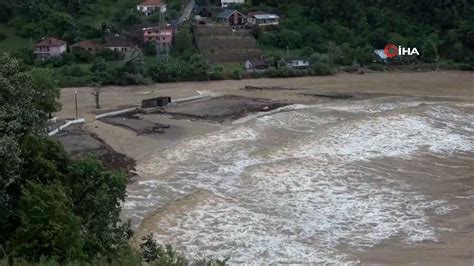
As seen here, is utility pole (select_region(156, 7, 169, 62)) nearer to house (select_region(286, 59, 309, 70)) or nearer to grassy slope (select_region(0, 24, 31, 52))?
house (select_region(286, 59, 309, 70))

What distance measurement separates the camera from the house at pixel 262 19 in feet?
182

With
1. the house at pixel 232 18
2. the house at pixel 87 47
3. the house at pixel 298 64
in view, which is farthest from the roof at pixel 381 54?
the house at pixel 87 47

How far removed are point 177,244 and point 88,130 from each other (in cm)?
Answer: 1460

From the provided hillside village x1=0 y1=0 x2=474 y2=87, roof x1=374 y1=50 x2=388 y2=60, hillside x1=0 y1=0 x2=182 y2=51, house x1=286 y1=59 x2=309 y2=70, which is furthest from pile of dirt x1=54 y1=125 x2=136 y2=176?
roof x1=374 y1=50 x2=388 y2=60

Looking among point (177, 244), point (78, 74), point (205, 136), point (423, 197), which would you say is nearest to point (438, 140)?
point (423, 197)

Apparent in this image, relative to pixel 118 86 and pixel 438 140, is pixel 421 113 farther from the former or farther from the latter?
pixel 118 86

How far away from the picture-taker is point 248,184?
23875 millimetres

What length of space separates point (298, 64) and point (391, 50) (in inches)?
368

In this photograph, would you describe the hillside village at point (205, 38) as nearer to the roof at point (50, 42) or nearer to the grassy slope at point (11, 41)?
the roof at point (50, 42)

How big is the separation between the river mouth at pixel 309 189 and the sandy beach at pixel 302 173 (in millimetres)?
58

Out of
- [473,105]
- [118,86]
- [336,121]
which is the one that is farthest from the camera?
[118,86]

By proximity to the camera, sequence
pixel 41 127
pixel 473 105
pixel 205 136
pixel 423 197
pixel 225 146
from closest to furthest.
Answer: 1. pixel 41 127
2. pixel 423 197
3. pixel 225 146
4. pixel 205 136
5. pixel 473 105

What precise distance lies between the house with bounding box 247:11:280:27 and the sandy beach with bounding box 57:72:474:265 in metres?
14.2

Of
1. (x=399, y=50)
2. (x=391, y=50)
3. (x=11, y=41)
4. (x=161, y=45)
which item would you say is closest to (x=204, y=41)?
(x=161, y=45)
